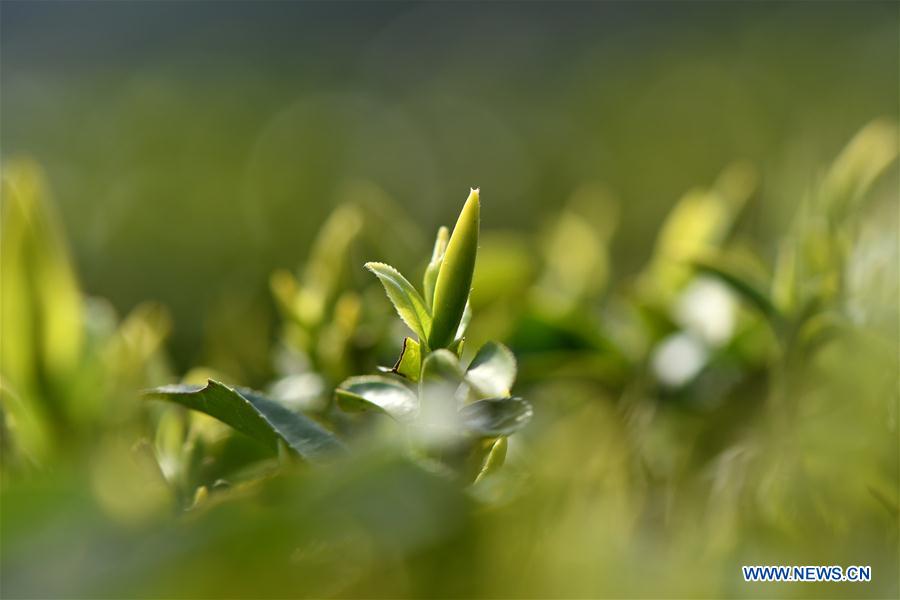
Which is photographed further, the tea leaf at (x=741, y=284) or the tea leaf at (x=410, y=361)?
the tea leaf at (x=741, y=284)

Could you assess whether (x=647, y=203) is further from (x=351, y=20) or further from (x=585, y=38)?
(x=351, y=20)

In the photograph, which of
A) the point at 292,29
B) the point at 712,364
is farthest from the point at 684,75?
the point at 712,364

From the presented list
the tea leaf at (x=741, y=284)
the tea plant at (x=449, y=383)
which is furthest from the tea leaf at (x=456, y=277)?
the tea leaf at (x=741, y=284)

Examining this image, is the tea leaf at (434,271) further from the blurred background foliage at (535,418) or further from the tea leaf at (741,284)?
the tea leaf at (741,284)

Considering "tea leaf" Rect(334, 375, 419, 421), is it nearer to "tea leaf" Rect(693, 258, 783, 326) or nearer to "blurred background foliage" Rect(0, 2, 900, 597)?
"blurred background foliage" Rect(0, 2, 900, 597)

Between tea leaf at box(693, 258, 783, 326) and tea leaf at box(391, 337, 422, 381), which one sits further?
tea leaf at box(693, 258, 783, 326)

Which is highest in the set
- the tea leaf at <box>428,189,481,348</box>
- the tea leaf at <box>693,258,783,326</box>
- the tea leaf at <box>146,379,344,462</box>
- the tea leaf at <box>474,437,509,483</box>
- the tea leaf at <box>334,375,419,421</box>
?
the tea leaf at <box>693,258,783,326</box>

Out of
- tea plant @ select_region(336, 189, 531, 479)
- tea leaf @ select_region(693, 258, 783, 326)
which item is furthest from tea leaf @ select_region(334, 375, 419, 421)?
tea leaf @ select_region(693, 258, 783, 326)
